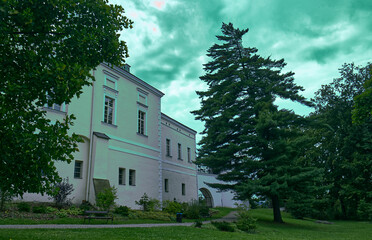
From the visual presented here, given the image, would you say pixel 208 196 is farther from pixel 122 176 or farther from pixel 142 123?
pixel 122 176

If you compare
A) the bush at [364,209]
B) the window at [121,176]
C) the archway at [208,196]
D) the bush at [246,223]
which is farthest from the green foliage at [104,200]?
the bush at [364,209]

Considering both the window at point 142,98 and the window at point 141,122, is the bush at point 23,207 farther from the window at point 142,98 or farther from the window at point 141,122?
the window at point 142,98

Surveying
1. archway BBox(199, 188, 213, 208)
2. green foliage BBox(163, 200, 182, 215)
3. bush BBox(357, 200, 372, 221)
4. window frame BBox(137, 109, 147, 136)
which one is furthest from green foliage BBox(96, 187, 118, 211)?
bush BBox(357, 200, 372, 221)

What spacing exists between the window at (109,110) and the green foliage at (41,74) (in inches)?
446

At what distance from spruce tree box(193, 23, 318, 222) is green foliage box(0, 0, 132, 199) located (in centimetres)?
1212

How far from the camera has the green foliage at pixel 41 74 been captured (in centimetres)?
643

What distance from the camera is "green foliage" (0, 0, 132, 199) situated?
6.43 m

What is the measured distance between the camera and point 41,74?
6.36m

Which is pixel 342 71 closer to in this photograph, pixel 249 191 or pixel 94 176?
pixel 249 191

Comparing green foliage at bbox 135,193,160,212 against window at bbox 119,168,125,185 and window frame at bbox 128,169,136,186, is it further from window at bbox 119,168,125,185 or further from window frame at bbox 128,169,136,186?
window at bbox 119,168,125,185

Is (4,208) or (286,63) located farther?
(286,63)

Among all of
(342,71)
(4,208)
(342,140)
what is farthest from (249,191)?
(342,71)

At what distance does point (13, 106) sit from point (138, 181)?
1437 cm

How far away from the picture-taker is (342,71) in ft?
106
